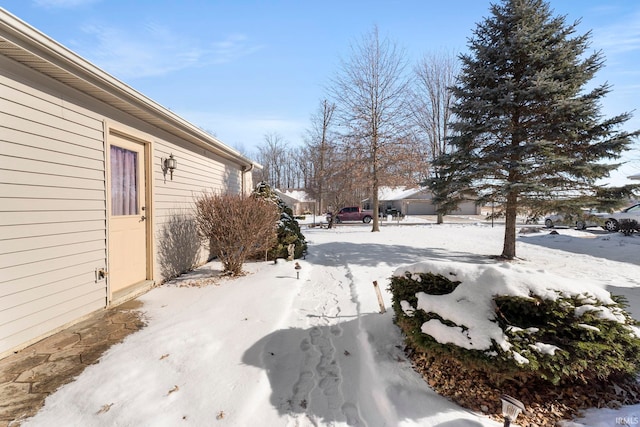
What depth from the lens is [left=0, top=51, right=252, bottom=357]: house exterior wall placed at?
278 cm

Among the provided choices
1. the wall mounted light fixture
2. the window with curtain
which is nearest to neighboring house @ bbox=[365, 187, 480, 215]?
the wall mounted light fixture

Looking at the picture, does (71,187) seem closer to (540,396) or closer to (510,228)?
(540,396)

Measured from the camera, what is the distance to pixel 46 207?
123 inches

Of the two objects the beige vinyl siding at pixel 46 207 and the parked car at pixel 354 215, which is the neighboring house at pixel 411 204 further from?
the beige vinyl siding at pixel 46 207

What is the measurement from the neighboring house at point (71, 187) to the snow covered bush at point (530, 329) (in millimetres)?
3739

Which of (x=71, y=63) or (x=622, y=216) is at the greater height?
(x=71, y=63)

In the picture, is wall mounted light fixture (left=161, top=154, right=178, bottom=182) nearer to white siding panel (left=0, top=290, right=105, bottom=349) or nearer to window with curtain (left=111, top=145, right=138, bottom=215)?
window with curtain (left=111, top=145, right=138, bottom=215)

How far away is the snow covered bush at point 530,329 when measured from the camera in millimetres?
1918

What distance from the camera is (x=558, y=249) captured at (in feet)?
30.0

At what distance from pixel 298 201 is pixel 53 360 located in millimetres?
34119

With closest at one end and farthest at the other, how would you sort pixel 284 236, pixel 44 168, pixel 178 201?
pixel 44 168 < pixel 178 201 < pixel 284 236

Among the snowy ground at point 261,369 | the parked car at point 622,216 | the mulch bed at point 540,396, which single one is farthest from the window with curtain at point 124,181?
the parked car at point 622,216

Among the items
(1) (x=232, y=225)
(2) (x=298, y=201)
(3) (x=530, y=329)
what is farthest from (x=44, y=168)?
(2) (x=298, y=201)

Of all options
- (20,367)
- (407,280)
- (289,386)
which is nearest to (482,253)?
(407,280)
